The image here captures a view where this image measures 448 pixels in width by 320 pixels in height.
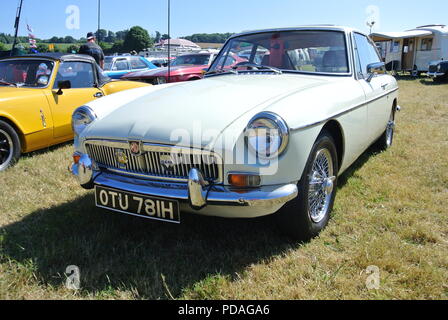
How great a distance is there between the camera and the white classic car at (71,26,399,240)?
2.04 meters

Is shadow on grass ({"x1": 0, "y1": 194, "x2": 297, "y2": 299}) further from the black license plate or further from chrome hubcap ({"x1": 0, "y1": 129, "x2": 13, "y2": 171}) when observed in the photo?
chrome hubcap ({"x1": 0, "y1": 129, "x2": 13, "y2": 171})

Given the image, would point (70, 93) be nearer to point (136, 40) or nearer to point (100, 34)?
point (100, 34)

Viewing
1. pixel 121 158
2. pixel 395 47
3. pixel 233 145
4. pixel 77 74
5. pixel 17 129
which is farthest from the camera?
pixel 395 47

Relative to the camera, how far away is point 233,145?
2012 millimetres

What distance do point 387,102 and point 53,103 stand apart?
3.96 m

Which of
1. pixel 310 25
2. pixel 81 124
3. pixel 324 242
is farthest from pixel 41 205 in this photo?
pixel 310 25

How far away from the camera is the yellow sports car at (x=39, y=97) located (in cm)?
418

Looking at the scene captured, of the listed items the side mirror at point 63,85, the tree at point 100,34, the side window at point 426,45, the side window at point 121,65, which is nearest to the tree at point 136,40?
the tree at point 100,34

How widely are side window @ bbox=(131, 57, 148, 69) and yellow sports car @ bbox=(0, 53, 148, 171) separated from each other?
5656 mm

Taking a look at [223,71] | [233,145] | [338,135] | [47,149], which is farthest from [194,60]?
[233,145]

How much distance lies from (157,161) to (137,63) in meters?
9.49

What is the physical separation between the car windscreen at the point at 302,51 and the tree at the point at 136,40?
190ft

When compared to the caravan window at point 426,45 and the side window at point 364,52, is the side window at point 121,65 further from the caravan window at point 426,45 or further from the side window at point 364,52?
the caravan window at point 426,45

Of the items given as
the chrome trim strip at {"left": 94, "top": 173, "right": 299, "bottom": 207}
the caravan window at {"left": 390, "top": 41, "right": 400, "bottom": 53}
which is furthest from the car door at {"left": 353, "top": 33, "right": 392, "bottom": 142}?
the caravan window at {"left": 390, "top": 41, "right": 400, "bottom": 53}
